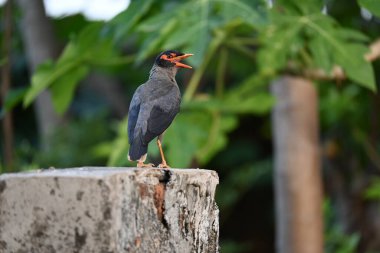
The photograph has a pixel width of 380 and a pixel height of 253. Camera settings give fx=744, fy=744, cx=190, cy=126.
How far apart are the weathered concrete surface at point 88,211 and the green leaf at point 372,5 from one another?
1.21 metres

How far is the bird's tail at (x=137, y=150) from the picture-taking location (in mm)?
2064

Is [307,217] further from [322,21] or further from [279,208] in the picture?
[322,21]

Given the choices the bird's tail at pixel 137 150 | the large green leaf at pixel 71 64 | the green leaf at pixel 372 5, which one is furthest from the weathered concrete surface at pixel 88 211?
the large green leaf at pixel 71 64

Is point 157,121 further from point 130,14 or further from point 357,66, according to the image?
point 357,66

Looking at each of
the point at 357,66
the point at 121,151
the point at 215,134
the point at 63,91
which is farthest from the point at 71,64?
the point at 357,66

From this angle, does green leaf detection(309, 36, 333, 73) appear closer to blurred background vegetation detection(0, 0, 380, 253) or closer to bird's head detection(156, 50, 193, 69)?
blurred background vegetation detection(0, 0, 380, 253)

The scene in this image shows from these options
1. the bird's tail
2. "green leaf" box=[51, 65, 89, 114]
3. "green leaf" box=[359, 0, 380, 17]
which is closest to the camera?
the bird's tail

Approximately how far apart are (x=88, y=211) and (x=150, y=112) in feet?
1.85

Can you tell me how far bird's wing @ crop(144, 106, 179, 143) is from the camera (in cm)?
213

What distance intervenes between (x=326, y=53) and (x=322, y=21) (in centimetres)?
14

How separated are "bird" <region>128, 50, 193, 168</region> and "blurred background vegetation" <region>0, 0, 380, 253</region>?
0.49 metres

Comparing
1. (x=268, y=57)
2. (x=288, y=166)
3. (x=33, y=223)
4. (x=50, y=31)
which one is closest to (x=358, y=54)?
(x=268, y=57)

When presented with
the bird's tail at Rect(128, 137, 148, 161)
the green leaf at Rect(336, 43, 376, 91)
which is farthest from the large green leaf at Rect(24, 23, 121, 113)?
the bird's tail at Rect(128, 137, 148, 161)

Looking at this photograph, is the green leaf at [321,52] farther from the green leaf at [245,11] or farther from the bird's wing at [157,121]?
the bird's wing at [157,121]
